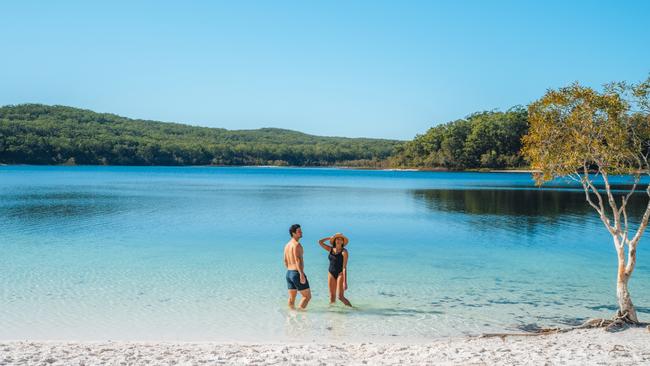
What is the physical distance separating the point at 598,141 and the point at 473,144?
148786 millimetres

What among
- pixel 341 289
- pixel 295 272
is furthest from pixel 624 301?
pixel 295 272

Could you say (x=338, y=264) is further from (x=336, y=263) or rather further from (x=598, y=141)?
(x=598, y=141)

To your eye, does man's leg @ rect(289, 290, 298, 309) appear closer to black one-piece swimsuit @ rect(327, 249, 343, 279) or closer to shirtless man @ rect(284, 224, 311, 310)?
shirtless man @ rect(284, 224, 311, 310)

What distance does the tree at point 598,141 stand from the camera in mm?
10484

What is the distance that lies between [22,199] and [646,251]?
3983 cm

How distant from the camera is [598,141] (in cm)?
1087

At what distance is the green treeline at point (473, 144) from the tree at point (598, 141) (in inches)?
5370

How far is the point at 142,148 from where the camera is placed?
637 feet

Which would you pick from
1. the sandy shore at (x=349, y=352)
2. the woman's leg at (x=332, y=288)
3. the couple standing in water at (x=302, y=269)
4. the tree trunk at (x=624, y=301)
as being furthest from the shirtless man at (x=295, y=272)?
the tree trunk at (x=624, y=301)

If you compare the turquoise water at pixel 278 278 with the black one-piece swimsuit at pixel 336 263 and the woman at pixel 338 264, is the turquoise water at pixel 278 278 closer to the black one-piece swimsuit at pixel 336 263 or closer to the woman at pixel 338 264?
the woman at pixel 338 264

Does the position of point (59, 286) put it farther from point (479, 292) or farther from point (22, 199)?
point (22, 199)

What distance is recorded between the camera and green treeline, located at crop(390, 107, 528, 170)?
15138cm

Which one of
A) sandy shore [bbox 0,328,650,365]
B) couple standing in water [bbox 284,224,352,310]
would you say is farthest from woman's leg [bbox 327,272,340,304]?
sandy shore [bbox 0,328,650,365]

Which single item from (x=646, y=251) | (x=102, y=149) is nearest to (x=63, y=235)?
(x=646, y=251)
